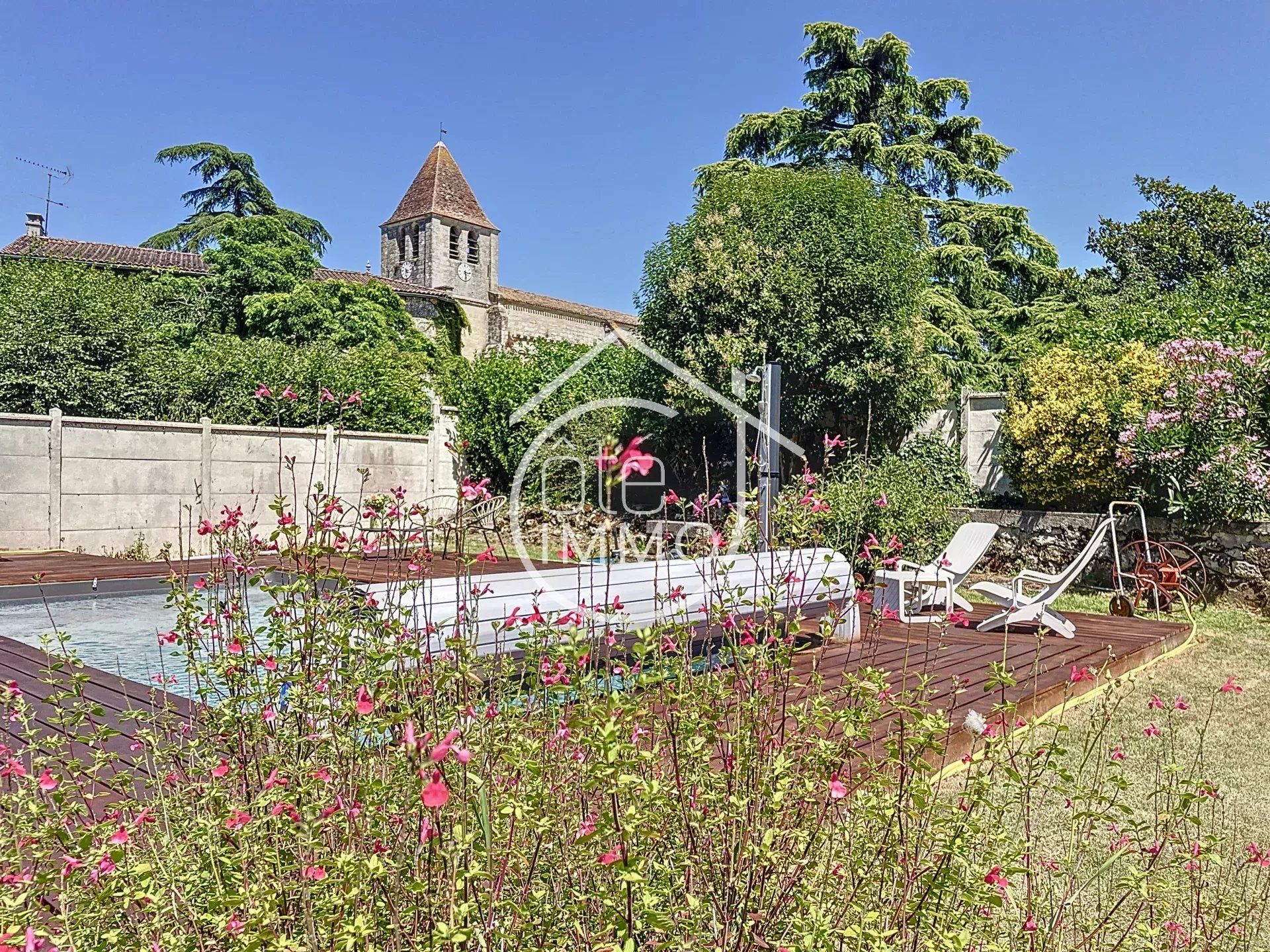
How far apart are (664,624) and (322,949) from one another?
3.04 feet

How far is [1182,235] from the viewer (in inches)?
845

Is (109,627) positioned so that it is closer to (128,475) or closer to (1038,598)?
(128,475)

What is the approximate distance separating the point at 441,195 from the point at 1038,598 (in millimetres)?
35840

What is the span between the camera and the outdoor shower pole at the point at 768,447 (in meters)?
6.97

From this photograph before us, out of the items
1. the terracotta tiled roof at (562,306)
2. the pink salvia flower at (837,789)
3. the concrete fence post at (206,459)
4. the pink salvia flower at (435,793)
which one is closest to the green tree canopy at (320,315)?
the concrete fence post at (206,459)

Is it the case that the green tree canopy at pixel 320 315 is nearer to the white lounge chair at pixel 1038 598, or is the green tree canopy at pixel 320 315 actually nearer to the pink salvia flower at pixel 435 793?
the white lounge chair at pixel 1038 598

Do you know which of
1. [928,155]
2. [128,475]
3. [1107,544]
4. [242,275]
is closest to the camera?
[1107,544]

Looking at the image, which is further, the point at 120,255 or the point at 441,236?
the point at 441,236

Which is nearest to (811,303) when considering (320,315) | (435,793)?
(435,793)

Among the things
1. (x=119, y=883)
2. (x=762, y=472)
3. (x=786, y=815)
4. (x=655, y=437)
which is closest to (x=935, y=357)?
(x=655, y=437)

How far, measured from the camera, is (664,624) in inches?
78.1

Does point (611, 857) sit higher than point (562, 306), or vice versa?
point (562, 306)

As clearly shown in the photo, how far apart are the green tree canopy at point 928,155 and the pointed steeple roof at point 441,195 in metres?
21.8

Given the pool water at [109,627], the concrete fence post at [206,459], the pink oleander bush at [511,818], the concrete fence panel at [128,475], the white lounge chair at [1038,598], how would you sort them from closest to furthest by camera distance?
the pink oleander bush at [511,818] → the pool water at [109,627] → the white lounge chair at [1038,598] → the concrete fence panel at [128,475] → the concrete fence post at [206,459]
